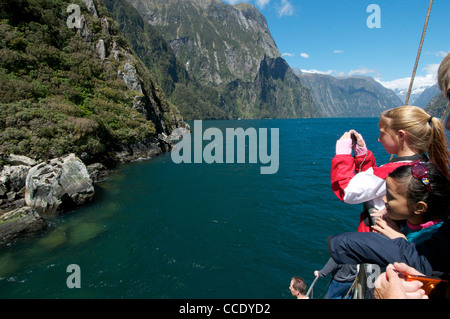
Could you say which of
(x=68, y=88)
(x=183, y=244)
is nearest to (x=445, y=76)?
(x=183, y=244)

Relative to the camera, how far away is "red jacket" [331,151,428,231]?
9.61 feet

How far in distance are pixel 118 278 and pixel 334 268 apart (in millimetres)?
8428

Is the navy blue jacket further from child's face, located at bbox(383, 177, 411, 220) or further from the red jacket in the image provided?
the red jacket

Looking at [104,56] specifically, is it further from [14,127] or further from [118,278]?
[118,278]

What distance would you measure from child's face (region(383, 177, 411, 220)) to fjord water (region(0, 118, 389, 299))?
7312 mm

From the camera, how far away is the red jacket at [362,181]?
2930 mm

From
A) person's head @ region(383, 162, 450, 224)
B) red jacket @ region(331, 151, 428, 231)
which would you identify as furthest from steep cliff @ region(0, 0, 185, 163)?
person's head @ region(383, 162, 450, 224)

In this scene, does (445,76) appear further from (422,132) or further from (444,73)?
(422,132)

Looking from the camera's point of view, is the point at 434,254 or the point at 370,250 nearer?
the point at 434,254

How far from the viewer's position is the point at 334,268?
568 centimetres

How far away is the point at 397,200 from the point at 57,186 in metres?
18.6
